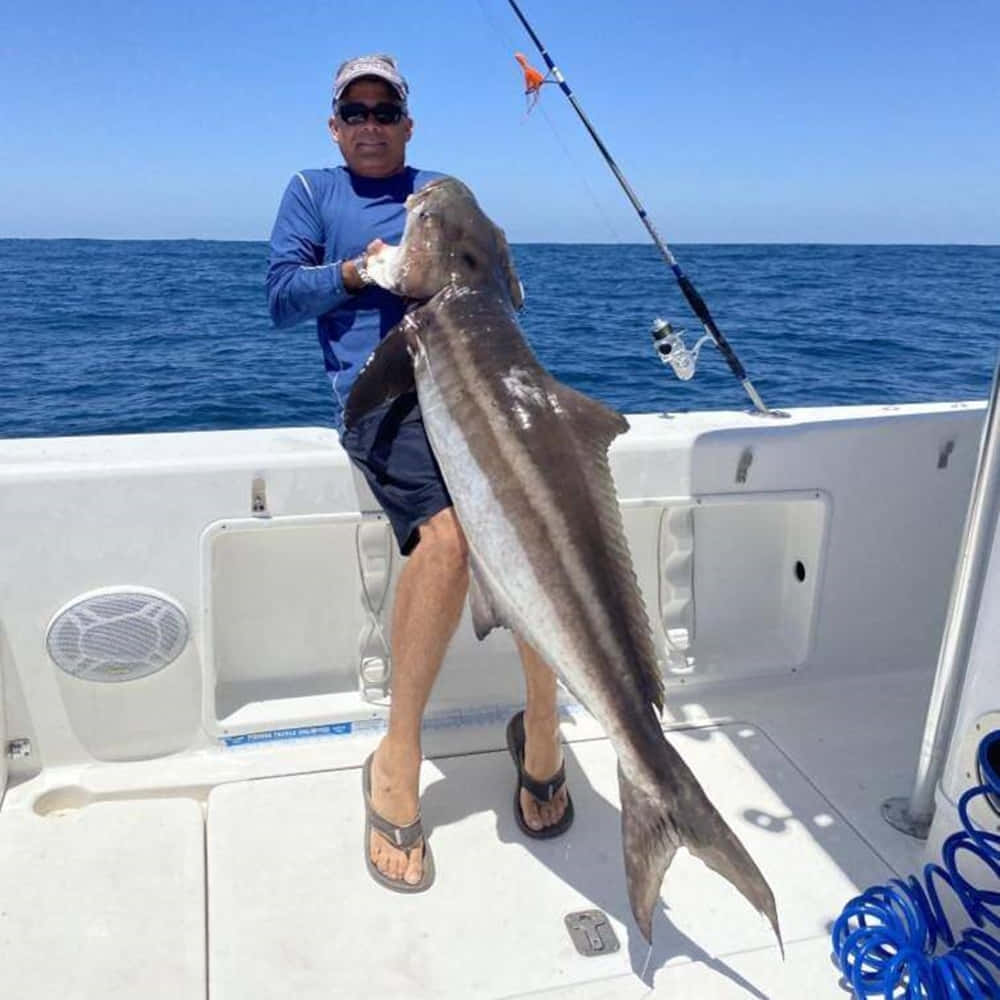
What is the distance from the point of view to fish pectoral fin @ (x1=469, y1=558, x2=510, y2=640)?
2.54m

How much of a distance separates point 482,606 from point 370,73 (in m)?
1.79

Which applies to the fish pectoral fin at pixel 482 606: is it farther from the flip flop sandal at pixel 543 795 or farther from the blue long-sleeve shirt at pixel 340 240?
the blue long-sleeve shirt at pixel 340 240

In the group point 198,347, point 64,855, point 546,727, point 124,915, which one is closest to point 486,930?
point 546,727

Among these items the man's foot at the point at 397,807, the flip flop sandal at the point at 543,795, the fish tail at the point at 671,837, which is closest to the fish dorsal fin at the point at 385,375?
the man's foot at the point at 397,807

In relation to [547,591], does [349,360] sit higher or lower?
higher

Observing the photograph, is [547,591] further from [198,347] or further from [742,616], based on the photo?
[198,347]

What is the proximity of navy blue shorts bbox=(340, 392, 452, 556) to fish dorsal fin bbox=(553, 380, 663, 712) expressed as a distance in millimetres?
592

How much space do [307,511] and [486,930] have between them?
1.47 meters

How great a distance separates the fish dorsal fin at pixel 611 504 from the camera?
2311mm

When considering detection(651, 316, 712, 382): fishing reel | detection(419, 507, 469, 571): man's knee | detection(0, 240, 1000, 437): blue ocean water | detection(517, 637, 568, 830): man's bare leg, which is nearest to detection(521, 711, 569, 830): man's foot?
detection(517, 637, 568, 830): man's bare leg

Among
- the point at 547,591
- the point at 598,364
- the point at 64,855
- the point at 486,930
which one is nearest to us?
the point at 547,591

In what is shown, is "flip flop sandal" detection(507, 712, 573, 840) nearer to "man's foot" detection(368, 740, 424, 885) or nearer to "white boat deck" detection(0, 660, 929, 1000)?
"white boat deck" detection(0, 660, 929, 1000)

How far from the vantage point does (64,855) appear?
299 cm

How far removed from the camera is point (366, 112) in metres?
3.21
